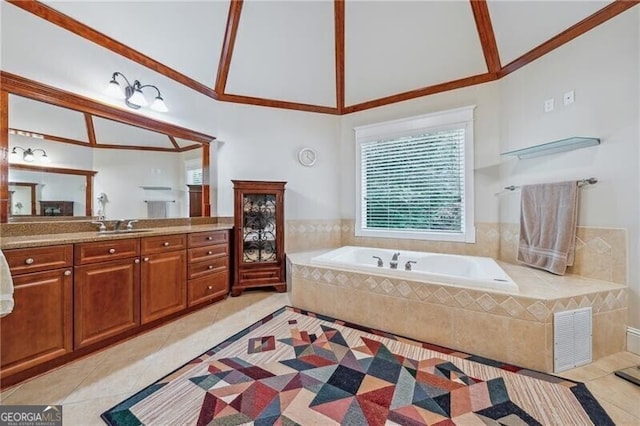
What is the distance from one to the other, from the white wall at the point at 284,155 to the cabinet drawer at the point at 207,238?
478mm

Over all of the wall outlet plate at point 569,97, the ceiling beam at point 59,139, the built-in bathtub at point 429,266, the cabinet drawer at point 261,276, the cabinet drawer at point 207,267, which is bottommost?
the cabinet drawer at point 261,276

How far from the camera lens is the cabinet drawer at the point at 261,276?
3.22 metres

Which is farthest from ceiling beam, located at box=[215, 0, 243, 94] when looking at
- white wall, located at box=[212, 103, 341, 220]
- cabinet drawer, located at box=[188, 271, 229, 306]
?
cabinet drawer, located at box=[188, 271, 229, 306]

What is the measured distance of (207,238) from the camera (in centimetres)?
285

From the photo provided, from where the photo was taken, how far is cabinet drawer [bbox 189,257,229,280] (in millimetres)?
2684

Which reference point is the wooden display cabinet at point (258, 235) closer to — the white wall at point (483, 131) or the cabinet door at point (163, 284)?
the cabinet door at point (163, 284)

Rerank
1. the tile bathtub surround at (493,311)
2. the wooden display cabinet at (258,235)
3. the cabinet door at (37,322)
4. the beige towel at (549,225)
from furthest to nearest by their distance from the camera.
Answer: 1. the wooden display cabinet at (258,235)
2. the beige towel at (549,225)
3. the tile bathtub surround at (493,311)
4. the cabinet door at (37,322)

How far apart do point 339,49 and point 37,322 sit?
12.5ft

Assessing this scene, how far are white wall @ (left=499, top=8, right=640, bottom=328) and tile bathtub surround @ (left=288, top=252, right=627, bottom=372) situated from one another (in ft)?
0.89

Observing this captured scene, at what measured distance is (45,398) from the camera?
4.94 ft

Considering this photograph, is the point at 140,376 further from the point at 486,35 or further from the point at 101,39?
the point at 486,35

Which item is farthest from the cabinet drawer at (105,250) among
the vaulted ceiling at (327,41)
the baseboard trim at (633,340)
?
the baseboard trim at (633,340)

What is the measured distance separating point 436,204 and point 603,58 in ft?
5.84

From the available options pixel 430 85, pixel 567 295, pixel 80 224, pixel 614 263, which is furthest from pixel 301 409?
pixel 430 85
